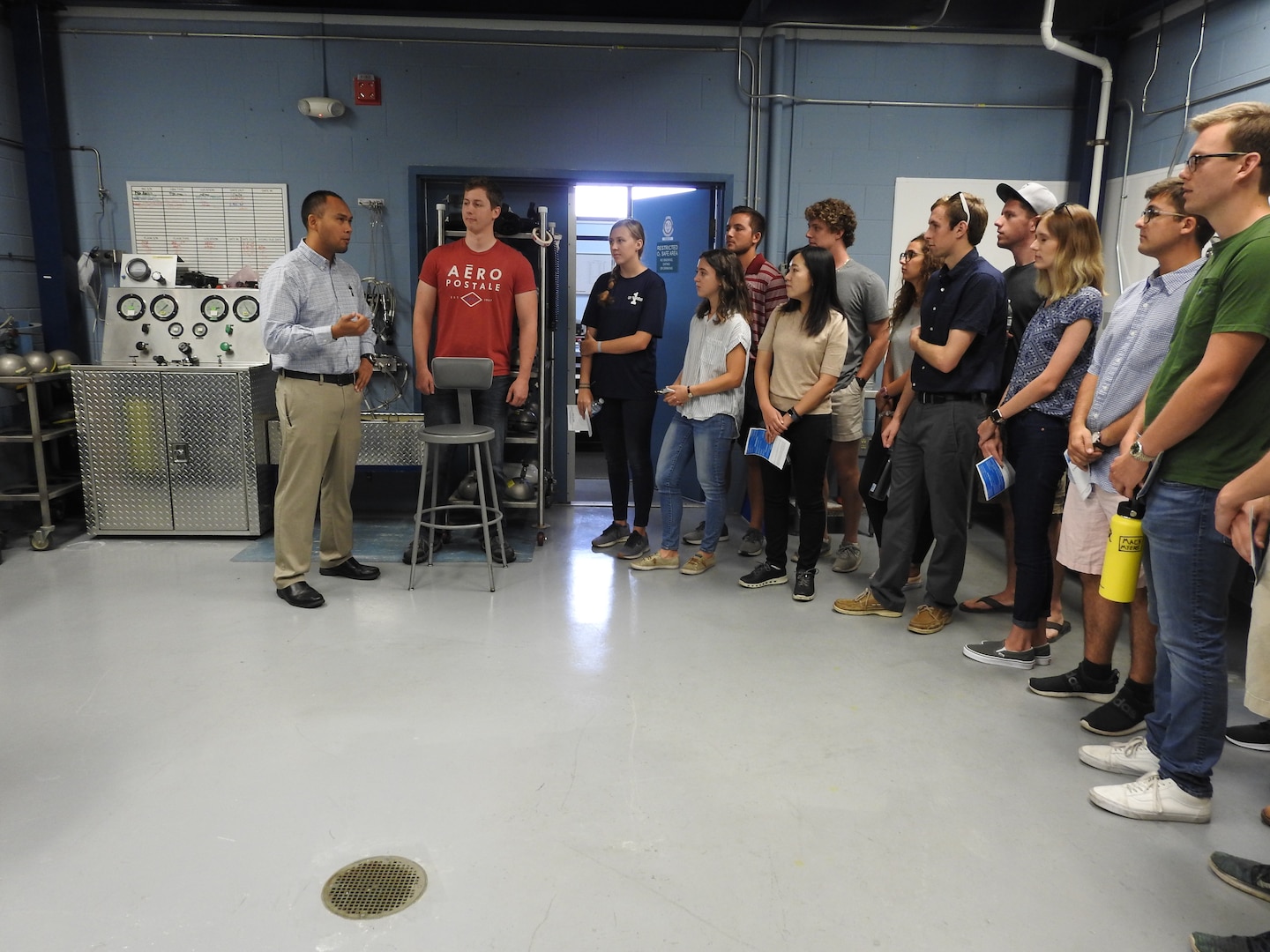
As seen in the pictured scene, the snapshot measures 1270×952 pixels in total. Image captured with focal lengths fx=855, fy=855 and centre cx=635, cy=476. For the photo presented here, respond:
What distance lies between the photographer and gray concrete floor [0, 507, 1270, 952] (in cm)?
188

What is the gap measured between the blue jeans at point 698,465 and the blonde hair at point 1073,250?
1552 millimetres

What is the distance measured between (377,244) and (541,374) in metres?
1.56

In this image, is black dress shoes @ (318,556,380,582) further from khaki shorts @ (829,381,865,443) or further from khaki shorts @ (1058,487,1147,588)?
khaki shorts @ (1058,487,1147,588)

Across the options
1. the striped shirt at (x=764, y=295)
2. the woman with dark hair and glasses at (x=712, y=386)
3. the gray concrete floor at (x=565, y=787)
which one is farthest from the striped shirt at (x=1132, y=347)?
the striped shirt at (x=764, y=295)

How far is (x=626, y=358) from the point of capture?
438 cm

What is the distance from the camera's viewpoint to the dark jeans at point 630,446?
4422 mm

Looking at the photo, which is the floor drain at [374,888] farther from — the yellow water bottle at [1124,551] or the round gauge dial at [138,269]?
the round gauge dial at [138,269]

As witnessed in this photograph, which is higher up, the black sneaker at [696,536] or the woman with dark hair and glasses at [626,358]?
the woman with dark hair and glasses at [626,358]

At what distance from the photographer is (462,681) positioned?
3.02m

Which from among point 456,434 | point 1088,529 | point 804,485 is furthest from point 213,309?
point 1088,529

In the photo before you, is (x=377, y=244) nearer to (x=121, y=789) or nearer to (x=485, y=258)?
(x=485, y=258)

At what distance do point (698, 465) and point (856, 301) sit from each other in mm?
1107

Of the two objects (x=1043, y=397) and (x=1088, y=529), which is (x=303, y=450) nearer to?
(x=1043, y=397)

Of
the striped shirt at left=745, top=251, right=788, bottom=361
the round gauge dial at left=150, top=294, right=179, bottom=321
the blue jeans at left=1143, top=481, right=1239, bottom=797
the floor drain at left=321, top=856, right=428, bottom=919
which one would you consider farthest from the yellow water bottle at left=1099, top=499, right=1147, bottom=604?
the round gauge dial at left=150, top=294, right=179, bottom=321
